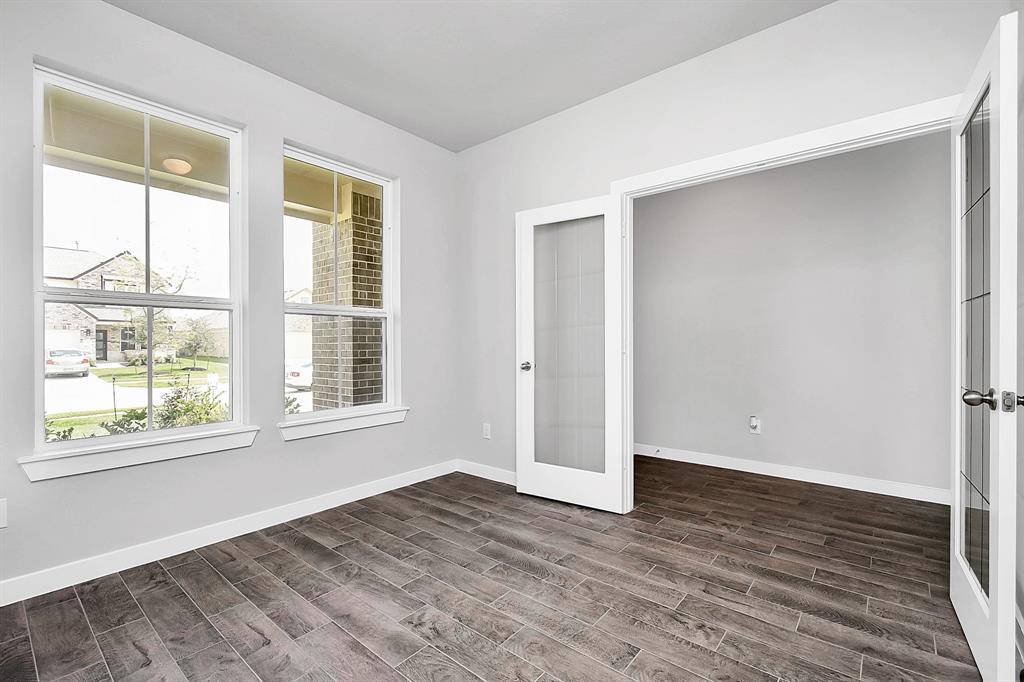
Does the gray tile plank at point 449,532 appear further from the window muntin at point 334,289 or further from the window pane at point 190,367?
the window pane at point 190,367

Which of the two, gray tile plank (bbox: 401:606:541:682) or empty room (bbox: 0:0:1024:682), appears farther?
empty room (bbox: 0:0:1024:682)

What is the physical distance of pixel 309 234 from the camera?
11.5 ft

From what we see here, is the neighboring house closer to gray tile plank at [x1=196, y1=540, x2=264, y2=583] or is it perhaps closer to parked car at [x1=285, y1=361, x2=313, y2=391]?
parked car at [x1=285, y1=361, x2=313, y2=391]

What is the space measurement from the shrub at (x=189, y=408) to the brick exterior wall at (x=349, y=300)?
2.06 ft

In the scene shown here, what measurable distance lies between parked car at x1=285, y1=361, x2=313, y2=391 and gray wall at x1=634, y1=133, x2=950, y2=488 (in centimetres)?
316

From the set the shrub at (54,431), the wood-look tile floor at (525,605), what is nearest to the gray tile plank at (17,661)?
the wood-look tile floor at (525,605)

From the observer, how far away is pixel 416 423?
4.11 metres

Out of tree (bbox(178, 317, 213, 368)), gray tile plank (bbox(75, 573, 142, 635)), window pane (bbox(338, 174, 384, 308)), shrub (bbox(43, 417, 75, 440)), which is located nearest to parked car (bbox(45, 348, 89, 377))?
shrub (bbox(43, 417, 75, 440))

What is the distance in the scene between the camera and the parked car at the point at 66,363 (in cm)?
241

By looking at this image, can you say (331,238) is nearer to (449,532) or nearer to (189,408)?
(189,408)

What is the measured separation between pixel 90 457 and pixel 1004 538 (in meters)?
3.59

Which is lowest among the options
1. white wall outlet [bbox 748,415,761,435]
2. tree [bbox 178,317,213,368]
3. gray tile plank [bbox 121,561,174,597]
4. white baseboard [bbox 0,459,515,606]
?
gray tile plank [bbox 121,561,174,597]

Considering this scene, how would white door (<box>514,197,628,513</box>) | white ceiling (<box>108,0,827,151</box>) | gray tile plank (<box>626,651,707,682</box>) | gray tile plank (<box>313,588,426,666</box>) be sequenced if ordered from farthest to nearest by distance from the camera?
white door (<box>514,197,628,513</box>) → white ceiling (<box>108,0,827,151</box>) → gray tile plank (<box>313,588,426,666</box>) → gray tile plank (<box>626,651,707,682</box>)

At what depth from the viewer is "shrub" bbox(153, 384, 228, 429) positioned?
2.80 metres
